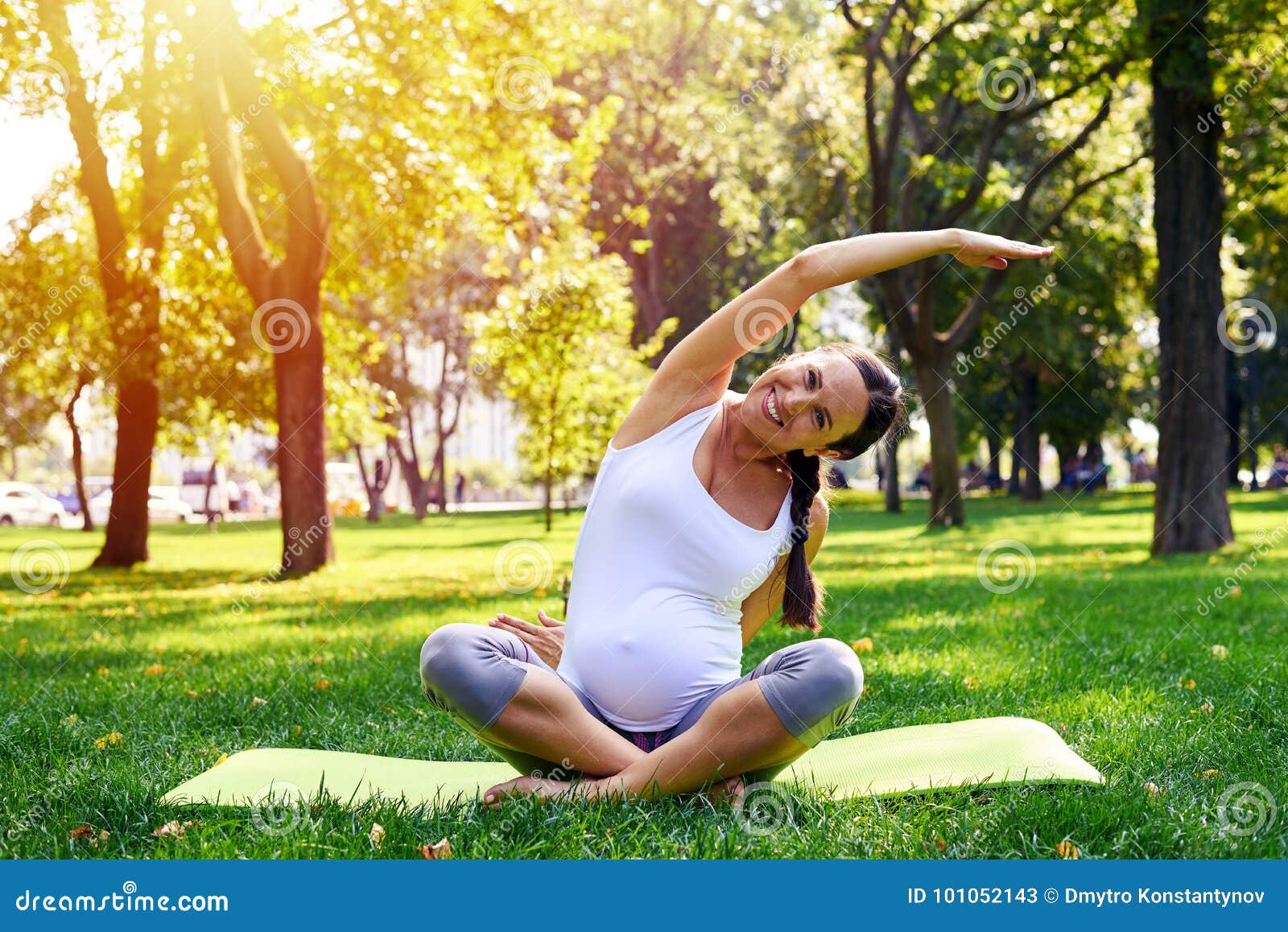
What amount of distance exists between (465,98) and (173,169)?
14.8 ft

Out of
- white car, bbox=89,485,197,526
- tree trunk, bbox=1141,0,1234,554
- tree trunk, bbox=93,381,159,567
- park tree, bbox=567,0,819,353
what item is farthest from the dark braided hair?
white car, bbox=89,485,197,526

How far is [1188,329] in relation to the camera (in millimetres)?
12906

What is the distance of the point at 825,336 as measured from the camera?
3356cm

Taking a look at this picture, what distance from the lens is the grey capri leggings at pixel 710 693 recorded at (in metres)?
2.99

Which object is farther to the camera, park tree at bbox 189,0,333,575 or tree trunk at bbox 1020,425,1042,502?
tree trunk at bbox 1020,425,1042,502
